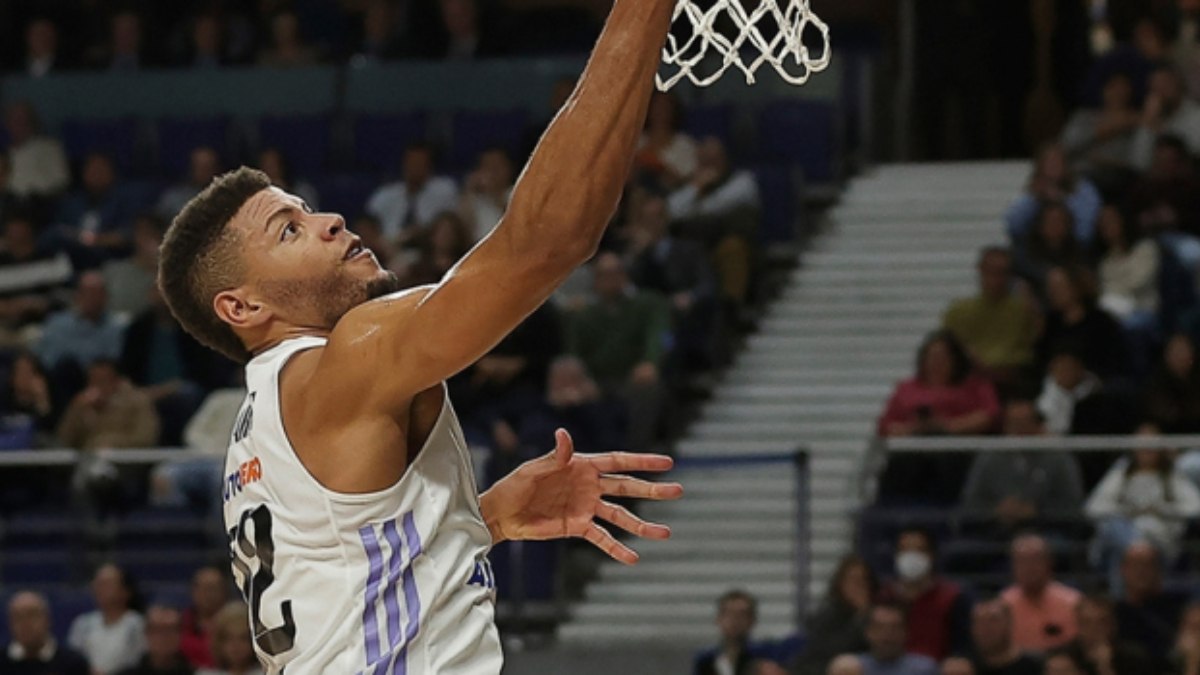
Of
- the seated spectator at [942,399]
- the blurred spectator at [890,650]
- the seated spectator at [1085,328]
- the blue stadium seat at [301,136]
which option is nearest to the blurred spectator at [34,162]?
the blue stadium seat at [301,136]

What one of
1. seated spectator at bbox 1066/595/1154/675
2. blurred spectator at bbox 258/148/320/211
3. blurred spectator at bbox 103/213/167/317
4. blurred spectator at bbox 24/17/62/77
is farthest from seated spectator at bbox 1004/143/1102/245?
blurred spectator at bbox 24/17/62/77

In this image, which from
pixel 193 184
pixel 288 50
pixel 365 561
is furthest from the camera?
pixel 288 50

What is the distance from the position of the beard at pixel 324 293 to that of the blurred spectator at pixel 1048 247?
8805 millimetres

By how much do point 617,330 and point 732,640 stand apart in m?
2.65

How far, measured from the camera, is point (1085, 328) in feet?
37.0

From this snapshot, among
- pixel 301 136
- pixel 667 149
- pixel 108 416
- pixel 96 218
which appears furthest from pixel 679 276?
pixel 96 218

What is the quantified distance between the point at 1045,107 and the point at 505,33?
12.7 ft

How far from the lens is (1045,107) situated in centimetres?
1592

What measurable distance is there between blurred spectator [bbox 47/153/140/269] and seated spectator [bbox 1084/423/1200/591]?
651 centimetres

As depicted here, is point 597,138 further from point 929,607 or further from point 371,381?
point 929,607

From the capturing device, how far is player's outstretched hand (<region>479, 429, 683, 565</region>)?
3.93 m

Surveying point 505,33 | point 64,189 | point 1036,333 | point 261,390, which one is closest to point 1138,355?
point 1036,333

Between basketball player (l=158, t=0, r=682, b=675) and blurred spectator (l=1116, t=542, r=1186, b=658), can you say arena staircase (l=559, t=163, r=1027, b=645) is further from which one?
basketball player (l=158, t=0, r=682, b=675)

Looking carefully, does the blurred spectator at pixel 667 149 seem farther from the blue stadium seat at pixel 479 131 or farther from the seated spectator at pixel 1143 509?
the seated spectator at pixel 1143 509
